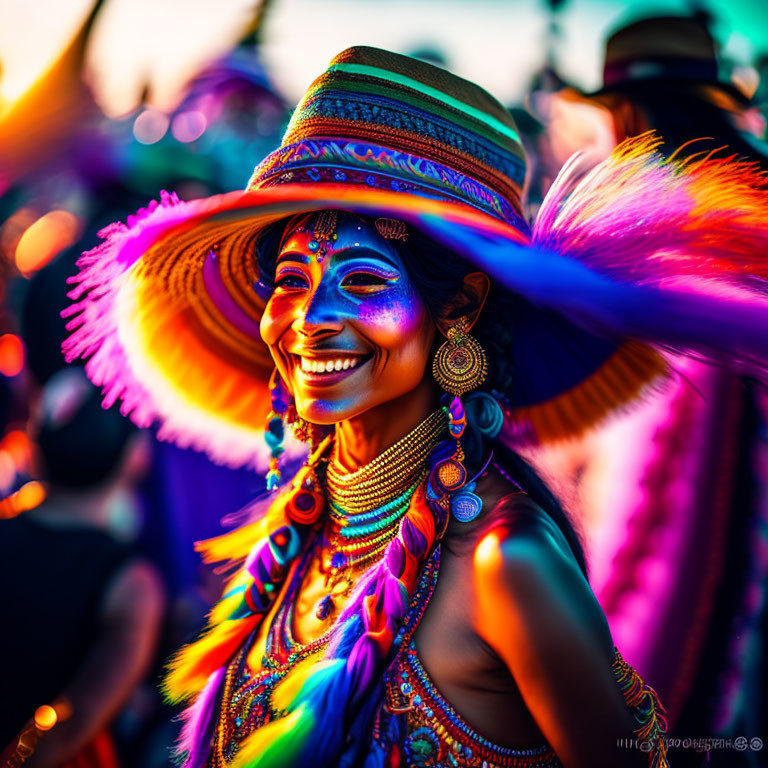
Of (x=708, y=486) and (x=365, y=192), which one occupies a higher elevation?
(x=365, y=192)

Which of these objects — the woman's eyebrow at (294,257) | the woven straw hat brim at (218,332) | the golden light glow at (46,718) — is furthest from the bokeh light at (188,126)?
the golden light glow at (46,718)

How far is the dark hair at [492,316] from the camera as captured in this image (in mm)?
1907

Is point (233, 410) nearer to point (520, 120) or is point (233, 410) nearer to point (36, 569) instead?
point (36, 569)

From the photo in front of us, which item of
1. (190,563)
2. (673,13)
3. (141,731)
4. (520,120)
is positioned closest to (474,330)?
(673,13)

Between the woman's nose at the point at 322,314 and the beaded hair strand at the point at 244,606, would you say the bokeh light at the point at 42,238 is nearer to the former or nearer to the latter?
the beaded hair strand at the point at 244,606

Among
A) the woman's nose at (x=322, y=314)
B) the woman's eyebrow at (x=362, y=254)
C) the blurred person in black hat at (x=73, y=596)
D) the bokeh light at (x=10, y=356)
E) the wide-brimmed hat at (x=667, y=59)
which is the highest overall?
the wide-brimmed hat at (x=667, y=59)

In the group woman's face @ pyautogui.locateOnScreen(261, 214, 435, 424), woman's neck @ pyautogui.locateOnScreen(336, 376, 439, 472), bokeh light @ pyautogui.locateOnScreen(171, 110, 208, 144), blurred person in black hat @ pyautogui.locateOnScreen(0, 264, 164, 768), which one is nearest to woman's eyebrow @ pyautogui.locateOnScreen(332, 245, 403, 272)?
woman's face @ pyautogui.locateOnScreen(261, 214, 435, 424)

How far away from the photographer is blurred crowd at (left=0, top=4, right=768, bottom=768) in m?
2.09

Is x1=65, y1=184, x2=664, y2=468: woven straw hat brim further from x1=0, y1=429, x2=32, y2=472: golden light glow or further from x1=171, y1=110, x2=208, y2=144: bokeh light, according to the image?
x1=0, y1=429, x2=32, y2=472: golden light glow

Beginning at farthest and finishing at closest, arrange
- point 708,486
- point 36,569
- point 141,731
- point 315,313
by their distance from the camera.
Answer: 1. point 141,731
2. point 36,569
3. point 708,486
4. point 315,313

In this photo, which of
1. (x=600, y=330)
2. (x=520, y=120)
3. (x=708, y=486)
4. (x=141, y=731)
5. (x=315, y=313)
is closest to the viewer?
(x=600, y=330)

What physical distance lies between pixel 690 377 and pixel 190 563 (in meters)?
3.66

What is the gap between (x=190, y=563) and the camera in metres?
4.58

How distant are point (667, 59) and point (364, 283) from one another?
1.83 m
